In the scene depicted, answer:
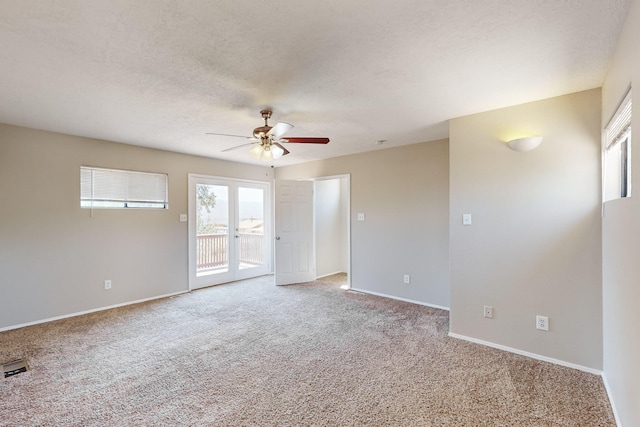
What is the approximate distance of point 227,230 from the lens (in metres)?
5.71

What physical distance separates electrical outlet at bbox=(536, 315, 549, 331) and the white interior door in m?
3.89

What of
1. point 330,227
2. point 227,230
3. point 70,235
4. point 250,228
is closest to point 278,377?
point 70,235

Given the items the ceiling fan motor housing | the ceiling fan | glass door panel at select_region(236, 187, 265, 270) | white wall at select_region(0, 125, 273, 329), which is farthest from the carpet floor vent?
glass door panel at select_region(236, 187, 265, 270)

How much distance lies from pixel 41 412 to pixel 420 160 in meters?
4.69

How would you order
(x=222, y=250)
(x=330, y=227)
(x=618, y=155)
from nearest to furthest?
(x=618, y=155)
(x=222, y=250)
(x=330, y=227)

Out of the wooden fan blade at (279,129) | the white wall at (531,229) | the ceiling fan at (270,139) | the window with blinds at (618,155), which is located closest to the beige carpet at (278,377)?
the white wall at (531,229)

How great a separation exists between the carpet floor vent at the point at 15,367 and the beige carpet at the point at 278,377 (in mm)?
73

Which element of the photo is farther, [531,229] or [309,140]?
[309,140]

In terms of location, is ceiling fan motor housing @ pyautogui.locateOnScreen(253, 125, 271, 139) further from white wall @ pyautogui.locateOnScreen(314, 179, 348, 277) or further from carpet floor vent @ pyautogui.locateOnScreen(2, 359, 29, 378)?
white wall @ pyautogui.locateOnScreen(314, 179, 348, 277)

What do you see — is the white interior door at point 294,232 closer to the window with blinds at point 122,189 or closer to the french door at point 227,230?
the french door at point 227,230

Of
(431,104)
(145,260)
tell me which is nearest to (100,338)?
(145,260)

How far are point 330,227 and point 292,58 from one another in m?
4.77

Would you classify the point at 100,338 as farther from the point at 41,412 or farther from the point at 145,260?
the point at 145,260

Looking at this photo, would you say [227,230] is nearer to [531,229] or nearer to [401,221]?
[401,221]
